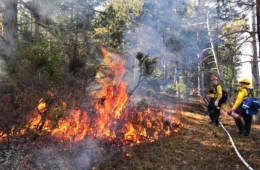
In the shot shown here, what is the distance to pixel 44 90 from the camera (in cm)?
749

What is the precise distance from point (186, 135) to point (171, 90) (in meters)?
23.4

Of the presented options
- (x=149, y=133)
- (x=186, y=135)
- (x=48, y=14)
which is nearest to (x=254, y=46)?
(x=186, y=135)

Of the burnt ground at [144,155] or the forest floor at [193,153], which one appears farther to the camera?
the forest floor at [193,153]

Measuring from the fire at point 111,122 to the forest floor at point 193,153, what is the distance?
611 millimetres

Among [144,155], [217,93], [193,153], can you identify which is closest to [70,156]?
[144,155]

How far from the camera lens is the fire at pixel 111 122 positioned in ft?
23.1

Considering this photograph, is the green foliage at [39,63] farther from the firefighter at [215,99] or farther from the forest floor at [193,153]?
the firefighter at [215,99]

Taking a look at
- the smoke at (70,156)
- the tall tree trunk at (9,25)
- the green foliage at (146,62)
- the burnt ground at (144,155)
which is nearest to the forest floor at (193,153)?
the burnt ground at (144,155)

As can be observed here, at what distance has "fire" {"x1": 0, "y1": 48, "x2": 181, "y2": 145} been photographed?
703 centimetres

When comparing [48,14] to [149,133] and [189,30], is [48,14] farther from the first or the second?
[189,30]

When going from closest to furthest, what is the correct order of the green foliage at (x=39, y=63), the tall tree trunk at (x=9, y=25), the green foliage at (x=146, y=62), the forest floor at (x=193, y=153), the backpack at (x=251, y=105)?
the forest floor at (x=193, y=153)
the green foliage at (x=39, y=63)
the backpack at (x=251, y=105)
the tall tree trunk at (x=9, y=25)
the green foliage at (x=146, y=62)

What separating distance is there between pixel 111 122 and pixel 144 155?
1750mm

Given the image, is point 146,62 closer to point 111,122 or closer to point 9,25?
point 111,122

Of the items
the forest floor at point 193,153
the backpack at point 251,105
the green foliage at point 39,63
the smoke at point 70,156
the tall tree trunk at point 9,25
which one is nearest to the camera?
the smoke at point 70,156
